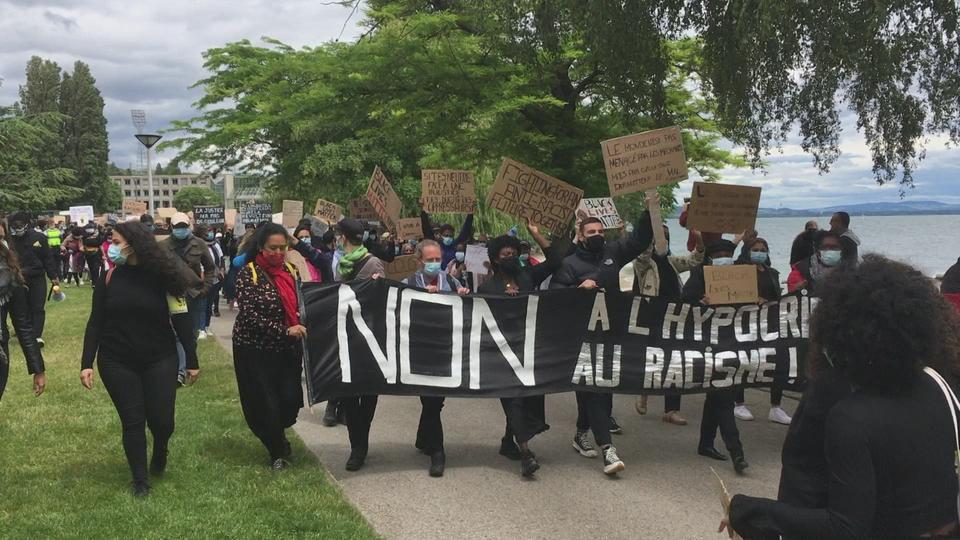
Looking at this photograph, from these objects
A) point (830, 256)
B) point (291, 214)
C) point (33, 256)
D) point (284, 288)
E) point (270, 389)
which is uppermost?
point (291, 214)

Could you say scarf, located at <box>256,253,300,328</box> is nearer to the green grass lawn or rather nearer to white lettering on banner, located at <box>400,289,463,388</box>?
white lettering on banner, located at <box>400,289,463,388</box>

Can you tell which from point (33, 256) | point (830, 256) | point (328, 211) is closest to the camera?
point (830, 256)

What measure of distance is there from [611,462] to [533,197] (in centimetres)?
314

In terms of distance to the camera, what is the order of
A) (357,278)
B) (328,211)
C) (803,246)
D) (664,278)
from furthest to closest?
1. (328,211)
2. (803,246)
3. (664,278)
4. (357,278)

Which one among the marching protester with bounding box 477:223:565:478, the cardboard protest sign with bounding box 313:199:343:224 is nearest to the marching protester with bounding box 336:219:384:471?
the marching protester with bounding box 477:223:565:478

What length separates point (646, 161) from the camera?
6855 millimetres

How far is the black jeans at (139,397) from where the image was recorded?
212 inches

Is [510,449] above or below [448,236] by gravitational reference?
below

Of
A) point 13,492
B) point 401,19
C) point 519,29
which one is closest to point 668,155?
point 519,29

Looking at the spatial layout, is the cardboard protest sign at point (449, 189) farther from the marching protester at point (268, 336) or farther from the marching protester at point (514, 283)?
the marching protester at point (268, 336)

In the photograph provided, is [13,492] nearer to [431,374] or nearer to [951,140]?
[431,374]

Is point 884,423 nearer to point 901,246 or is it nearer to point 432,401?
point 432,401

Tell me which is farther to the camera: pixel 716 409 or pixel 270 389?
pixel 716 409

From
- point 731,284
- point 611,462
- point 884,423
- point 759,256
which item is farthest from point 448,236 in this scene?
point 884,423
